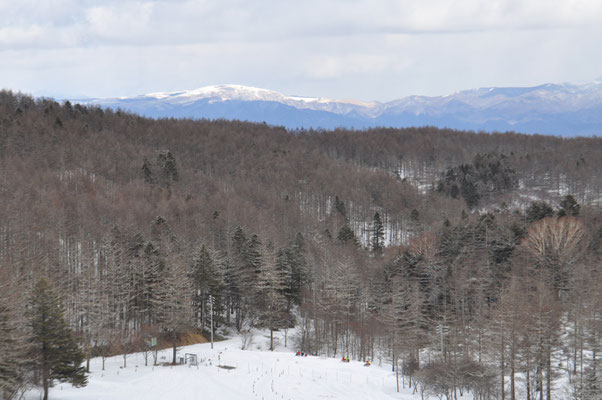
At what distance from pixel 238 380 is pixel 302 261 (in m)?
30.3

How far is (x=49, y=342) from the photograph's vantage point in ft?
91.5

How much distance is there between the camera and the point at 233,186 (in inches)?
5197

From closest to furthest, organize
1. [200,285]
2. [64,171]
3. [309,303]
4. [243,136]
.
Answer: [200,285]
[309,303]
[64,171]
[243,136]

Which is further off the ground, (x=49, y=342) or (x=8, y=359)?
(x=8, y=359)

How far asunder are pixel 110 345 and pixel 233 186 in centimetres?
8878

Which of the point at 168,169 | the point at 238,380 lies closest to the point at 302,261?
the point at 238,380

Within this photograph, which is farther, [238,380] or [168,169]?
[168,169]

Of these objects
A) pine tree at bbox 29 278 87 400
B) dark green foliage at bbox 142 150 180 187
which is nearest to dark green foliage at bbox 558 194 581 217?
pine tree at bbox 29 278 87 400

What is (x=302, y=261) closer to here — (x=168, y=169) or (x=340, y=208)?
(x=340, y=208)

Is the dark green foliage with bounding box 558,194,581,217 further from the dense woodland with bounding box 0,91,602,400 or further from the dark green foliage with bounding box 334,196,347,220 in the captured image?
the dark green foliage with bounding box 334,196,347,220

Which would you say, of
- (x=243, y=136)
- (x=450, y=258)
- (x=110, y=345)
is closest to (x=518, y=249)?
(x=450, y=258)

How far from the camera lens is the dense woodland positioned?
3706cm

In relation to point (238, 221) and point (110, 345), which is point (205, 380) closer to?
point (110, 345)

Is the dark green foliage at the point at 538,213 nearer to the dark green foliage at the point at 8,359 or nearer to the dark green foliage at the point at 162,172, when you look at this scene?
the dark green foliage at the point at 8,359
